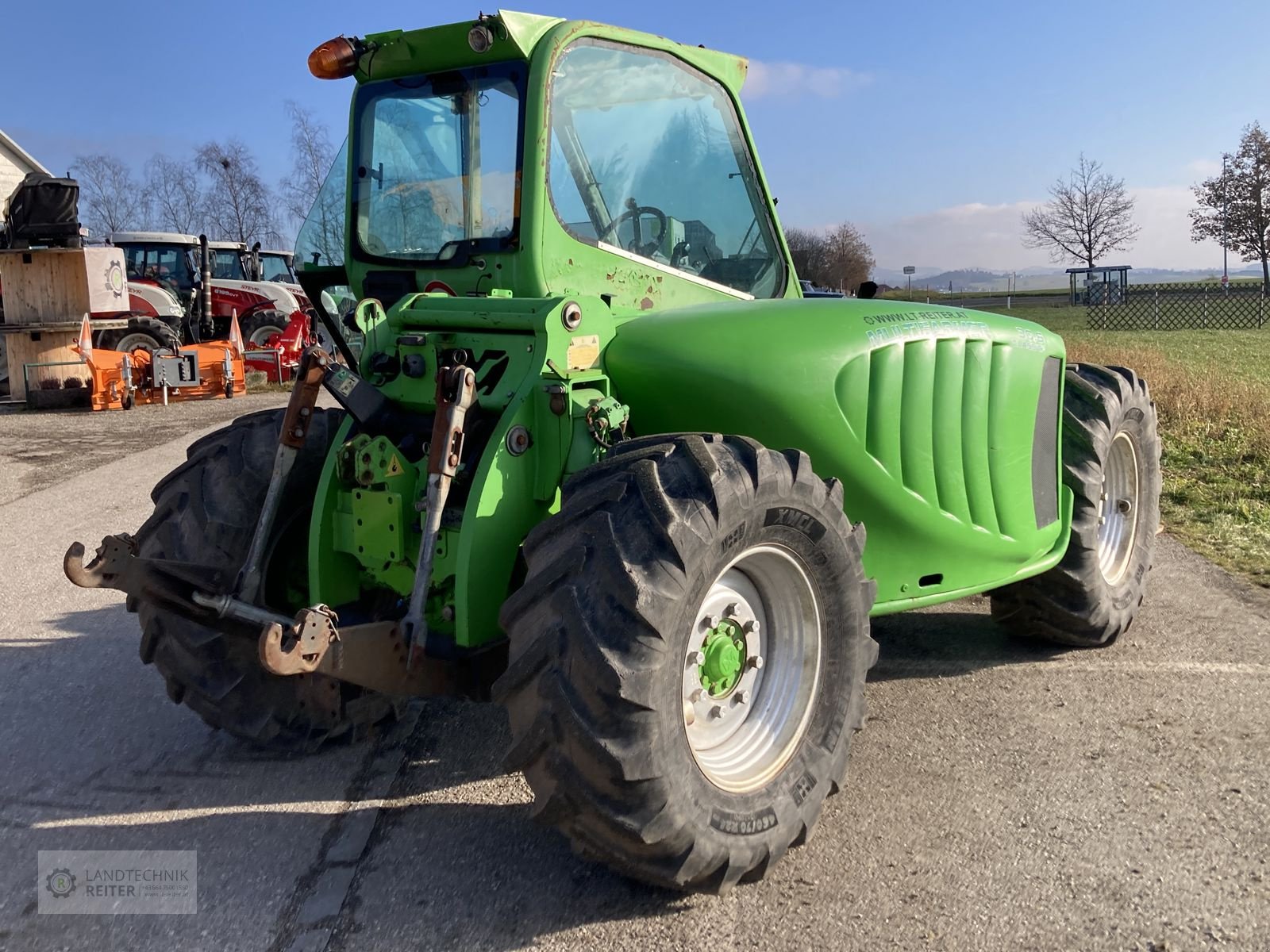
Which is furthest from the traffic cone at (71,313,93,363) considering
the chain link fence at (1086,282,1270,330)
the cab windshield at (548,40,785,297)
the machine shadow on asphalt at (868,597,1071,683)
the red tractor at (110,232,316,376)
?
the chain link fence at (1086,282,1270,330)

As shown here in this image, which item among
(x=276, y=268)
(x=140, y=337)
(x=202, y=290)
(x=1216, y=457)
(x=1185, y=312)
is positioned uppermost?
(x=276, y=268)

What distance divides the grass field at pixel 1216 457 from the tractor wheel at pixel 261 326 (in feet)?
49.0

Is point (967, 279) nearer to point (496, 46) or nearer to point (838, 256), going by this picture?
point (838, 256)

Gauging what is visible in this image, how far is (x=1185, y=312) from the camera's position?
123ft

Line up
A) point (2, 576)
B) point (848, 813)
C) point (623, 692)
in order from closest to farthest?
point (623, 692)
point (848, 813)
point (2, 576)

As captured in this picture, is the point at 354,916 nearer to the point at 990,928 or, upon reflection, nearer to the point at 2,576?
the point at 990,928

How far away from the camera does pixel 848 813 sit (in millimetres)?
3568

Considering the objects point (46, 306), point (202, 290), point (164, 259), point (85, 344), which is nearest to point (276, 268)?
point (164, 259)

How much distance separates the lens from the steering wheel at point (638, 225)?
3.89m

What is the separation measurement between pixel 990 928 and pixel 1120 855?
617mm

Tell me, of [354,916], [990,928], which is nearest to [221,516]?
[354,916]

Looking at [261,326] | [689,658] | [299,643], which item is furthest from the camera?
[261,326]

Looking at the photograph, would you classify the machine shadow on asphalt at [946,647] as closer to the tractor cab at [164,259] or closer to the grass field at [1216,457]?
the grass field at [1216,457]

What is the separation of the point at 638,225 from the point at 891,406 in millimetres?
1121
